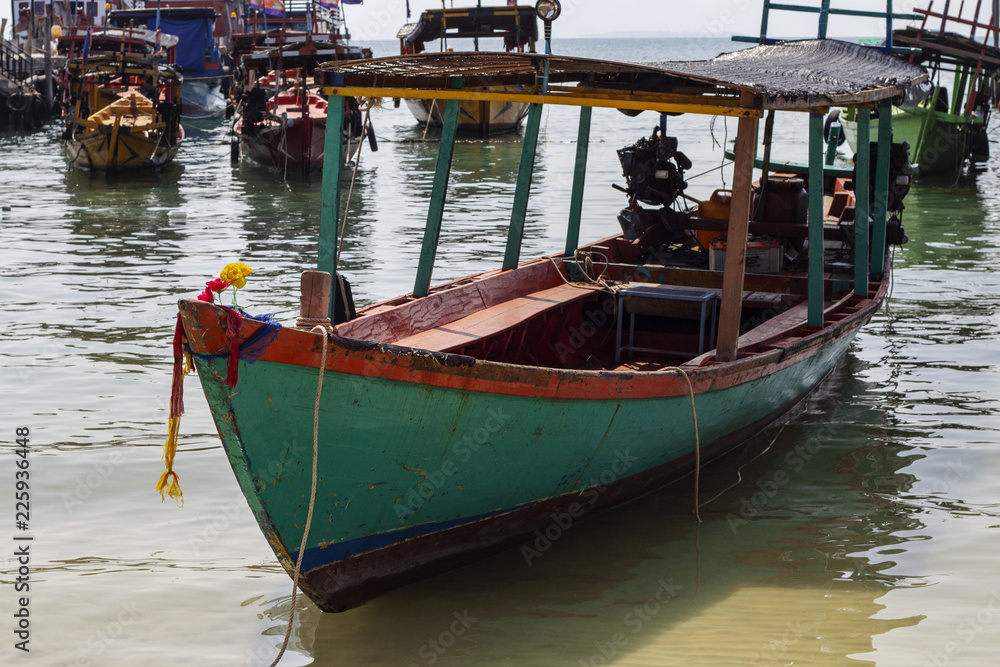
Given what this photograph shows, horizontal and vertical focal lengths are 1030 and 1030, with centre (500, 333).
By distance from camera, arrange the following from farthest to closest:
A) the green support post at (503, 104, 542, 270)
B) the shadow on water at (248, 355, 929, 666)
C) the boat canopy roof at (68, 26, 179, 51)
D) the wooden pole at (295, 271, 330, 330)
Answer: the boat canopy roof at (68, 26, 179, 51) → the green support post at (503, 104, 542, 270) → the shadow on water at (248, 355, 929, 666) → the wooden pole at (295, 271, 330, 330)

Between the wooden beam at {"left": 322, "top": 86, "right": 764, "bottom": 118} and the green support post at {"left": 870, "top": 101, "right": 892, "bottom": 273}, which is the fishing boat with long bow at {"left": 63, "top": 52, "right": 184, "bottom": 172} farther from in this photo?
the wooden beam at {"left": 322, "top": 86, "right": 764, "bottom": 118}

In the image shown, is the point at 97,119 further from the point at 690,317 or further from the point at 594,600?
the point at 594,600

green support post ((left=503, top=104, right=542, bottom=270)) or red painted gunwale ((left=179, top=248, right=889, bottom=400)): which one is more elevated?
green support post ((left=503, top=104, right=542, bottom=270))

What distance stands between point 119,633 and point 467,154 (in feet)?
69.6

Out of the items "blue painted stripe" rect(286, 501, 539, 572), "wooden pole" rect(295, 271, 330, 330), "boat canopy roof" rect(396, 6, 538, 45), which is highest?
"boat canopy roof" rect(396, 6, 538, 45)

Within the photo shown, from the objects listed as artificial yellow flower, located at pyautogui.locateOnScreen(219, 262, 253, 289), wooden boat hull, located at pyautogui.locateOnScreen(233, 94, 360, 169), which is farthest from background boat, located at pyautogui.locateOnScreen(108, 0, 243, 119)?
artificial yellow flower, located at pyautogui.locateOnScreen(219, 262, 253, 289)

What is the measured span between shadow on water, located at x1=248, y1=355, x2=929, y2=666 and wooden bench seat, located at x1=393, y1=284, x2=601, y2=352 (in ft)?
3.97

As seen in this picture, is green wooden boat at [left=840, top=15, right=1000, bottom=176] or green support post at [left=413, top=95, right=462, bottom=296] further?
green wooden boat at [left=840, top=15, right=1000, bottom=176]

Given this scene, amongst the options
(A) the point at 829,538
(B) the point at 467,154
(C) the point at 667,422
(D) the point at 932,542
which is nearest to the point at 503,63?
(C) the point at 667,422

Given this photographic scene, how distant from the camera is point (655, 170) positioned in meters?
8.40

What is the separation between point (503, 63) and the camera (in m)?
5.22

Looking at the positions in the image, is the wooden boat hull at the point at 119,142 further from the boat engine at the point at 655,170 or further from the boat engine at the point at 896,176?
the boat engine at the point at 896,176

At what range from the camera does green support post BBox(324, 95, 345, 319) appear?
4.86 m

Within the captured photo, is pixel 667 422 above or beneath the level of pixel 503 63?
beneath
